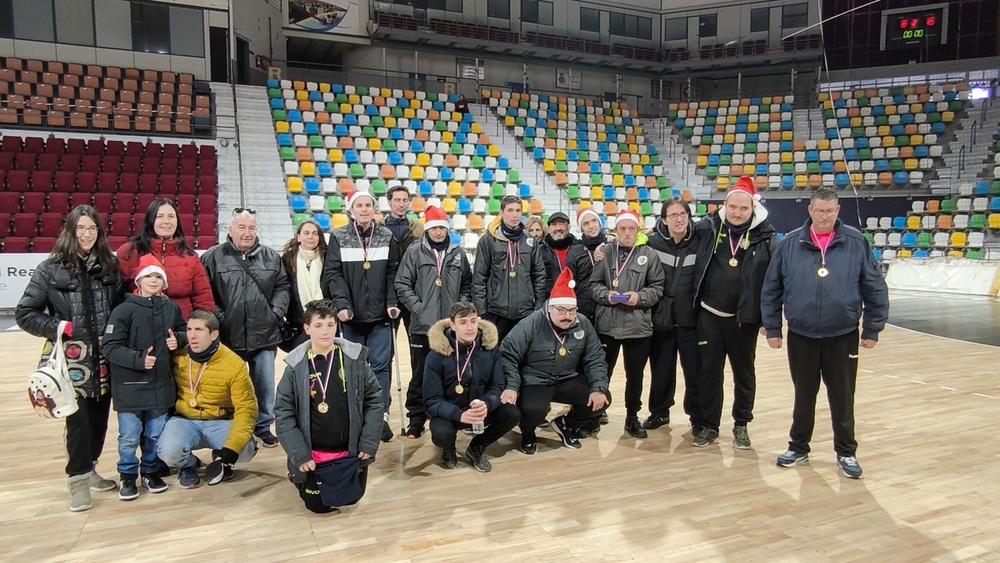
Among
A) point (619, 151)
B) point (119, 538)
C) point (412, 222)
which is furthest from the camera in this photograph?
point (619, 151)

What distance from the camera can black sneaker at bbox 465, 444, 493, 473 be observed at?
11.6 feet

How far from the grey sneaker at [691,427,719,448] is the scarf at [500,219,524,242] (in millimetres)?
1659

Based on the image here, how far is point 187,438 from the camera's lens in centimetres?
324

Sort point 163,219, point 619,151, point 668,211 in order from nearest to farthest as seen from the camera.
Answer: point 163,219 → point 668,211 → point 619,151

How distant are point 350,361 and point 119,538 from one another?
3.91 ft

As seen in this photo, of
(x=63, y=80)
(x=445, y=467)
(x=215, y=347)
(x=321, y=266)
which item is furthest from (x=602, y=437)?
(x=63, y=80)

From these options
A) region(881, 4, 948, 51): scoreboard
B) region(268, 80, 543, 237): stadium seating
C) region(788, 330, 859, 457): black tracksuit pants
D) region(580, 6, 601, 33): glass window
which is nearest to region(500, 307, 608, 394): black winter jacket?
region(788, 330, 859, 457): black tracksuit pants

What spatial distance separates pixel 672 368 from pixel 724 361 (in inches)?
18.3

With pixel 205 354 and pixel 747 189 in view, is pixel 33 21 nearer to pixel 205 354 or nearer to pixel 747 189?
pixel 205 354

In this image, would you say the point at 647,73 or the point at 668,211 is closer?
the point at 668,211

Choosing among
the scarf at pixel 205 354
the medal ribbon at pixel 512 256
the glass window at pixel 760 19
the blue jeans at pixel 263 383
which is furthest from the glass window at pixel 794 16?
the scarf at pixel 205 354

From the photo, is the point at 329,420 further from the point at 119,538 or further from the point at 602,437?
the point at 602,437

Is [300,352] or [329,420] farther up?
[300,352]

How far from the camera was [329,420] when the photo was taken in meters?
3.09
